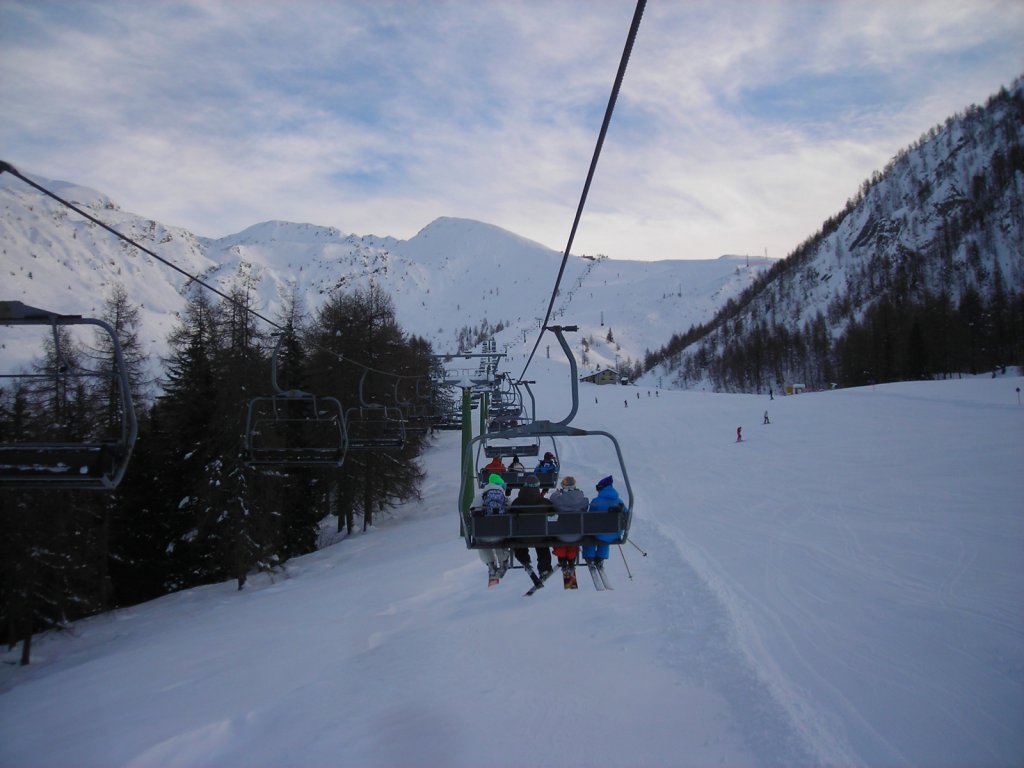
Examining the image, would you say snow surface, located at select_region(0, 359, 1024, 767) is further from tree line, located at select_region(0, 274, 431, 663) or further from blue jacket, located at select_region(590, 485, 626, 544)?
blue jacket, located at select_region(590, 485, 626, 544)

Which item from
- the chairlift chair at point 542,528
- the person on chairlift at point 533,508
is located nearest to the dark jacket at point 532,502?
the person on chairlift at point 533,508

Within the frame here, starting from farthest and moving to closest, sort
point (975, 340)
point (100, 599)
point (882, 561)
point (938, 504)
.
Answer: point (975, 340) < point (938, 504) < point (100, 599) < point (882, 561)

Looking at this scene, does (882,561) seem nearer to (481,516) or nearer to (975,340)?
(481,516)

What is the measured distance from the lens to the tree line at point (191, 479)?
1727cm

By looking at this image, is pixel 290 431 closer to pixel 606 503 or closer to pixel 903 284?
pixel 606 503

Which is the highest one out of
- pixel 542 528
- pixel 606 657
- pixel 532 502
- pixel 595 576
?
pixel 532 502

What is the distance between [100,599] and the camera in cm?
1903

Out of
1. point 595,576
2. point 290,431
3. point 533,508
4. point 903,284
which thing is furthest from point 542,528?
point 903,284

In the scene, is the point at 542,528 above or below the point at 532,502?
below

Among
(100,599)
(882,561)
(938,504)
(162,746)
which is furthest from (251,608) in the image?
(938,504)

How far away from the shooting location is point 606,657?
34.7 feet

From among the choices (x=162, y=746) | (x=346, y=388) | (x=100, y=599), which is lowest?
(x=100, y=599)

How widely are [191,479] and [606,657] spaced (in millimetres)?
18233

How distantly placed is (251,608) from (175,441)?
9305 mm
